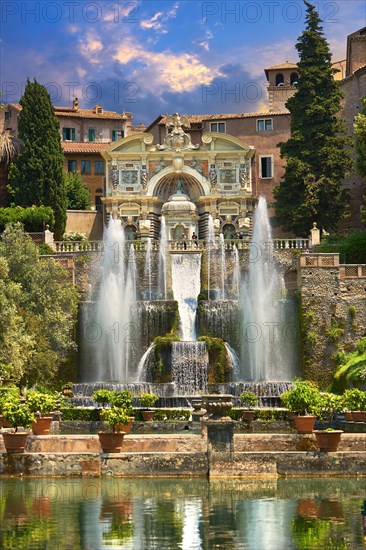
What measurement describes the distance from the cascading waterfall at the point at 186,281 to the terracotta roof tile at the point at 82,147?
24.7 meters

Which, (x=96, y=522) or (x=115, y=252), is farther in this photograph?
(x=115, y=252)

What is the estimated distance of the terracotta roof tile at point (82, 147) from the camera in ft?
251

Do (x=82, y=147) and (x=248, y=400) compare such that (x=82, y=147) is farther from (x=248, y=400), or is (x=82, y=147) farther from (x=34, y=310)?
(x=248, y=400)

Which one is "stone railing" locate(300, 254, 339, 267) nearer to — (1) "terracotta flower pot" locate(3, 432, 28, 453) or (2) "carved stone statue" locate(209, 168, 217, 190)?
(2) "carved stone statue" locate(209, 168, 217, 190)

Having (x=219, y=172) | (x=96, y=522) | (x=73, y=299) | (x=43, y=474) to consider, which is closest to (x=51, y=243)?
(x=73, y=299)

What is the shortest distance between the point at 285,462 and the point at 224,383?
72.2ft

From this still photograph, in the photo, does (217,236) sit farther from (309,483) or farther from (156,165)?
(309,483)

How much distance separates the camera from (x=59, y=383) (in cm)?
4784

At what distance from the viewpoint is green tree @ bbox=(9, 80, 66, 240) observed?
60.6 meters

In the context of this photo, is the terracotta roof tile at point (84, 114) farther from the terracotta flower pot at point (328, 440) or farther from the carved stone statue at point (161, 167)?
the terracotta flower pot at point (328, 440)

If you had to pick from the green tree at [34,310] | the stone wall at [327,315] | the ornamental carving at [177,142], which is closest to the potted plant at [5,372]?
the green tree at [34,310]

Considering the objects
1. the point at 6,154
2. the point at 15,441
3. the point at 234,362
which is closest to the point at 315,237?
the point at 234,362

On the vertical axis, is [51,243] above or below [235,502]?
above

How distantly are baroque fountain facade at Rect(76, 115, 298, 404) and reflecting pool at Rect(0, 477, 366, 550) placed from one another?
20.8m
